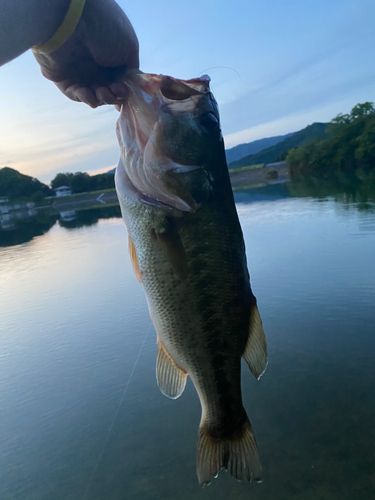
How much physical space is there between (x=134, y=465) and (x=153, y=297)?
5.81 ft

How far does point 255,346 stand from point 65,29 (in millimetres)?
1722

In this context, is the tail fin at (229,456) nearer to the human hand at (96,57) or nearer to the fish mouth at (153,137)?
the fish mouth at (153,137)

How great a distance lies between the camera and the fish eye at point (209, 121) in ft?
5.74

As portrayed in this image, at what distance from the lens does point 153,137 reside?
5.54 feet

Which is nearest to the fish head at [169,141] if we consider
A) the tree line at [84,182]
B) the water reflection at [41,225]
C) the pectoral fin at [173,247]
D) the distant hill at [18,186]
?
the pectoral fin at [173,247]

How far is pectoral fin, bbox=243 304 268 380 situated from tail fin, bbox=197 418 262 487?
1.23ft

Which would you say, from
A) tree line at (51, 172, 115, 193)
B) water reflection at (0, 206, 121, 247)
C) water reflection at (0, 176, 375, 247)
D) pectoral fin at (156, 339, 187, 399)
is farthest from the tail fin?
tree line at (51, 172, 115, 193)

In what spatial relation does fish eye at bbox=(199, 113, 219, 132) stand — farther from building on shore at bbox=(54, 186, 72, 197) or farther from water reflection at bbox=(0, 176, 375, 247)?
building on shore at bbox=(54, 186, 72, 197)

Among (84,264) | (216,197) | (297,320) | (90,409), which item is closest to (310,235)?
(297,320)

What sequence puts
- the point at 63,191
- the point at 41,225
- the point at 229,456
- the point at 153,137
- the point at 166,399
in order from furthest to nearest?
1. the point at 63,191
2. the point at 41,225
3. the point at 166,399
4. the point at 229,456
5. the point at 153,137

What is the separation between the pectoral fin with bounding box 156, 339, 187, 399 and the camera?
1.94 metres

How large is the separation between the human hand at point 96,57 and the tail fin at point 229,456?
185 cm

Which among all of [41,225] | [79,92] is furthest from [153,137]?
[41,225]

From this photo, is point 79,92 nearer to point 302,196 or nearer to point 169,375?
point 169,375
